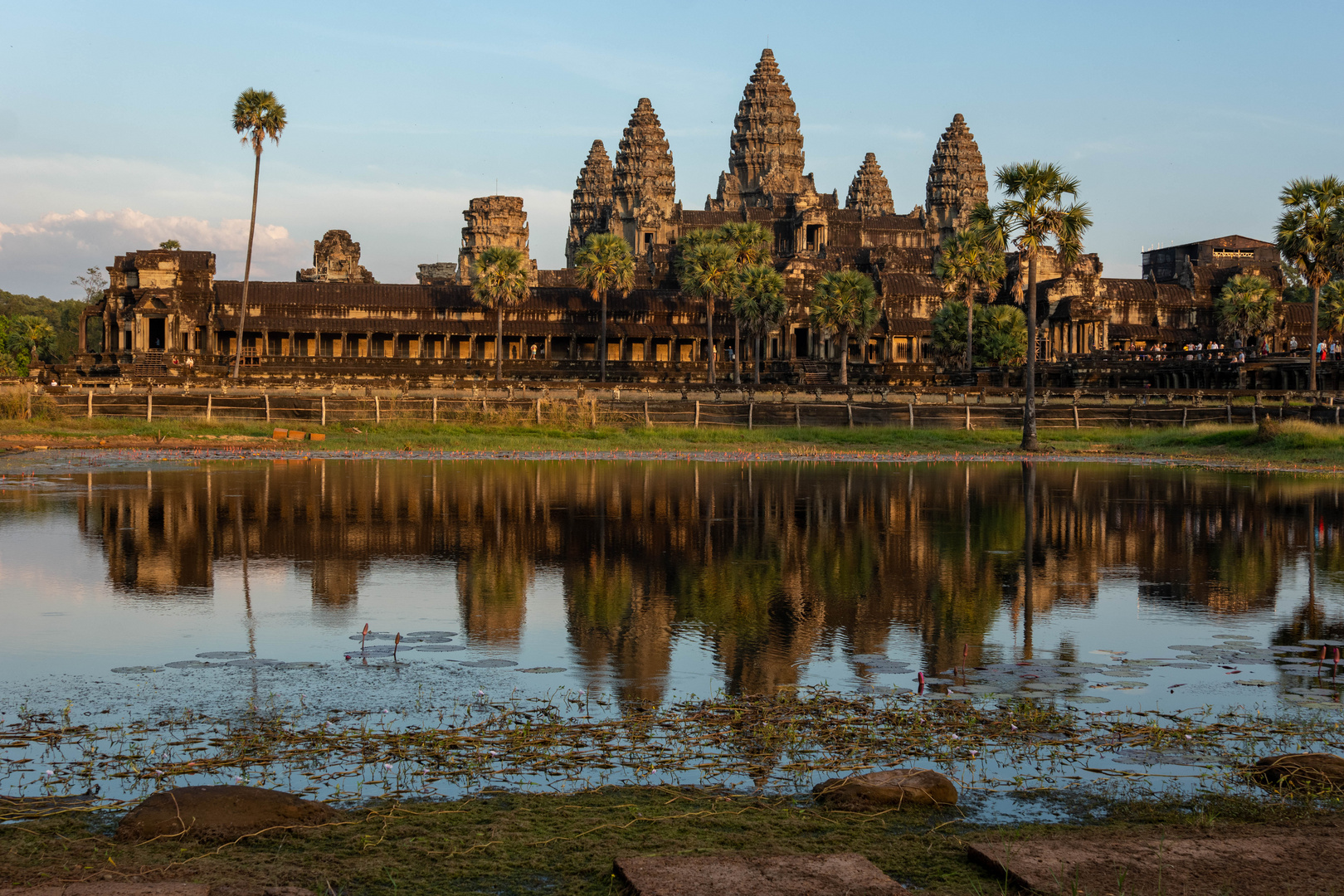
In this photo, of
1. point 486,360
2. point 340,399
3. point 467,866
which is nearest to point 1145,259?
point 486,360

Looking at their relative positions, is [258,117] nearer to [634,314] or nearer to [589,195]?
[634,314]

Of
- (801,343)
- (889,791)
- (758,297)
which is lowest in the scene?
(889,791)

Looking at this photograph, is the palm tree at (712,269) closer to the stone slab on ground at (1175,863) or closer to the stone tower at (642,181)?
the stone tower at (642,181)

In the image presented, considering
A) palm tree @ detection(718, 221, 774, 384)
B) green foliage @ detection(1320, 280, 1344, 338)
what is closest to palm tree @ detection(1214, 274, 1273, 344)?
green foliage @ detection(1320, 280, 1344, 338)

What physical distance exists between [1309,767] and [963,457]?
33.1 metres

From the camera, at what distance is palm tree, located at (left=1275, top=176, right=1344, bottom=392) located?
5925 centimetres

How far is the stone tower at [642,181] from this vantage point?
121000 mm

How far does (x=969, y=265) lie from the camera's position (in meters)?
78.4

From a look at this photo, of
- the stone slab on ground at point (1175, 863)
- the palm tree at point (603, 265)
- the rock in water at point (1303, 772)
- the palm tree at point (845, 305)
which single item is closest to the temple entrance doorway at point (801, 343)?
the palm tree at point (603, 265)

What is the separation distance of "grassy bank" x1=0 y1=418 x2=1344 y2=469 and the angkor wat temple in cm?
2628

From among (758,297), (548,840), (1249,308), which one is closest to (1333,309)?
(1249,308)

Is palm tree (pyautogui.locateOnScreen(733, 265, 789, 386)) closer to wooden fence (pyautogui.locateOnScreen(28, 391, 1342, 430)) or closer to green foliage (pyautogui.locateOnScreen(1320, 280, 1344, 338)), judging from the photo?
wooden fence (pyautogui.locateOnScreen(28, 391, 1342, 430))

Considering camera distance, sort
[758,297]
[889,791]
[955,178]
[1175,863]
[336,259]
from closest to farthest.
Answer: [1175,863] → [889,791] → [758,297] → [336,259] → [955,178]

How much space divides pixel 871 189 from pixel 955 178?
554 inches
